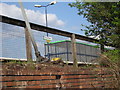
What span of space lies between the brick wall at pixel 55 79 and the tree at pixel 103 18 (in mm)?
2440

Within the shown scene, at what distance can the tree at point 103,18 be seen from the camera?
733cm

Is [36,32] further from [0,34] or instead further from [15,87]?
[15,87]

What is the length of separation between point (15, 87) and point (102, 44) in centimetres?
498

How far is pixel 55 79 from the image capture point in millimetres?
3703

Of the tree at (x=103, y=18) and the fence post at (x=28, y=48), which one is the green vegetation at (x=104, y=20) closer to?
the tree at (x=103, y=18)

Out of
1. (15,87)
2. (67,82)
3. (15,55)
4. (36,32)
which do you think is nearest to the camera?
(15,87)

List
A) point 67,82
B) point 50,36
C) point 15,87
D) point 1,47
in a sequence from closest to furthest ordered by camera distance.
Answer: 1. point 15,87
2. point 67,82
3. point 1,47
4. point 50,36

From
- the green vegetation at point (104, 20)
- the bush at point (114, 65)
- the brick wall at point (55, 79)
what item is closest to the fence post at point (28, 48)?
the brick wall at point (55, 79)

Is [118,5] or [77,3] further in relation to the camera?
[77,3]

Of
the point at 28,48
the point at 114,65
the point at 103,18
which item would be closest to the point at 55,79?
the point at 28,48

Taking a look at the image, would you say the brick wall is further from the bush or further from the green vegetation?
the green vegetation

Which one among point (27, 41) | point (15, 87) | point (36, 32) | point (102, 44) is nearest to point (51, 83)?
point (15, 87)

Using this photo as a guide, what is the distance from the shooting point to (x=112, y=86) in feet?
16.5

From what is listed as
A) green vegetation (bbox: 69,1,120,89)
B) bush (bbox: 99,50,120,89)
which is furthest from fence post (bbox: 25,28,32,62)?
green vegetation (bbox: 69,1,120,89)
